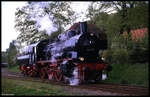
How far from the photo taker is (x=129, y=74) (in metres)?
15.3

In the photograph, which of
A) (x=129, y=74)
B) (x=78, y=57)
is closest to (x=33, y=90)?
(x=78, y=57)

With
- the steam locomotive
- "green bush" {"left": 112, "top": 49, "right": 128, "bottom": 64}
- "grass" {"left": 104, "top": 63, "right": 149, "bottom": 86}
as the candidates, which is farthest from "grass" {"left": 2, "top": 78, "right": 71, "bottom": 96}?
"green bush" {"left": 112, "top": 49, "right": 128, "bottom": 64}

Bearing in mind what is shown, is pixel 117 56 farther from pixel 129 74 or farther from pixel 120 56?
pixel 129 74

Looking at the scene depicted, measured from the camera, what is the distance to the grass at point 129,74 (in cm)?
1395

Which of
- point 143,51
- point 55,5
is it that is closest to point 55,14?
point 55,5

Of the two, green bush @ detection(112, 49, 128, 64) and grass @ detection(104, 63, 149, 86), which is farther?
green bush @ detection(112, 49, 128, 64)

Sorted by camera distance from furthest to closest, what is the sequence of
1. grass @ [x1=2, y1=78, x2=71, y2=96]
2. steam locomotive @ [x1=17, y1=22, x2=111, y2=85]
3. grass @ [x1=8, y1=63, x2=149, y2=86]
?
1. grass @ [x1=8, y1=63, x2=149, y2=86]
2. steam locomotive @ [x1=17, y1=22, x2=111, y2=85]
3. grass @ [x1=2, y1=78, x2=71, y2=96]

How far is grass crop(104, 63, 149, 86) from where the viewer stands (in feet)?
45.8

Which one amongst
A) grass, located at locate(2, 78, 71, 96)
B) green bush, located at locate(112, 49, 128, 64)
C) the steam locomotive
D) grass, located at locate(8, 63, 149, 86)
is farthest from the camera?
green bush, located at locate(112, 49, 128, 64)

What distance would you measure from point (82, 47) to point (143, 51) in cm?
499

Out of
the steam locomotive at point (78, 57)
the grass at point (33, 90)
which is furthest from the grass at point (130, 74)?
the grass at point (33, 90)

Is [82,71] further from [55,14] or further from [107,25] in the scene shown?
[55,14]

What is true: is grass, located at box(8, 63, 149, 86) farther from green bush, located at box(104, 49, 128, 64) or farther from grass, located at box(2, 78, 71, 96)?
grass, located at box(2, 78, 71, 96)

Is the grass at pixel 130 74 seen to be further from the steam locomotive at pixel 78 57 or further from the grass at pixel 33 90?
the grass at pixel 33 90
